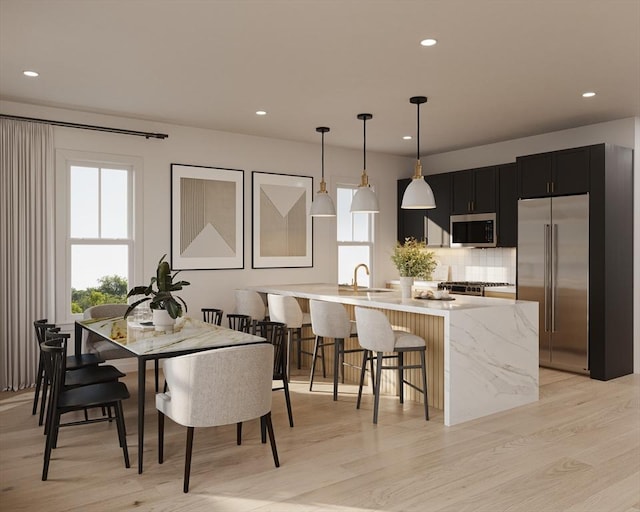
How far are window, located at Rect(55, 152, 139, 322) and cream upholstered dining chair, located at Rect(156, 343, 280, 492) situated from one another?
9.93 ft

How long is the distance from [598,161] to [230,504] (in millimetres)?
4817

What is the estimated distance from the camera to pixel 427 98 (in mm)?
5074

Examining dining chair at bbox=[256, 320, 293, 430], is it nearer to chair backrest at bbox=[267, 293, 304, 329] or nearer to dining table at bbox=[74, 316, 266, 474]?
dining table at bbox=[74, 316, 266, 474]

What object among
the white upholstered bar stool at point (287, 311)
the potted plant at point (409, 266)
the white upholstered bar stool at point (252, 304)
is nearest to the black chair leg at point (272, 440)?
the white upholstered bar stool at point (287, 311)

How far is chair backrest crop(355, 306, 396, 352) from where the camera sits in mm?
4160

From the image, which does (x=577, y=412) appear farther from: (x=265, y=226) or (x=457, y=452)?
(x=265, y=226)

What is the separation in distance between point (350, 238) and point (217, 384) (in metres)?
4.94

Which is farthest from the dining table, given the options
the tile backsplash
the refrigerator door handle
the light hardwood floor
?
the tile backsplash

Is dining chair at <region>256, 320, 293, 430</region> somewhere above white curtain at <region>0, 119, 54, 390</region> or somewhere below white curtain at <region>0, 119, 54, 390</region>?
below

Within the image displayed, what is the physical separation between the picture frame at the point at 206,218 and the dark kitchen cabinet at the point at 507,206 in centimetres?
318

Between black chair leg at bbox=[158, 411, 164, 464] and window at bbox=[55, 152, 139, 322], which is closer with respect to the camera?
black chair leg at bbox=[158, 411, 164, 464]

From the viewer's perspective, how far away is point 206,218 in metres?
6.39

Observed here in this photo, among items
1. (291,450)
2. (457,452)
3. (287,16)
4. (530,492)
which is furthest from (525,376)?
(287,16)

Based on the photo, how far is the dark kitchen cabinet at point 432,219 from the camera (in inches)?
296
